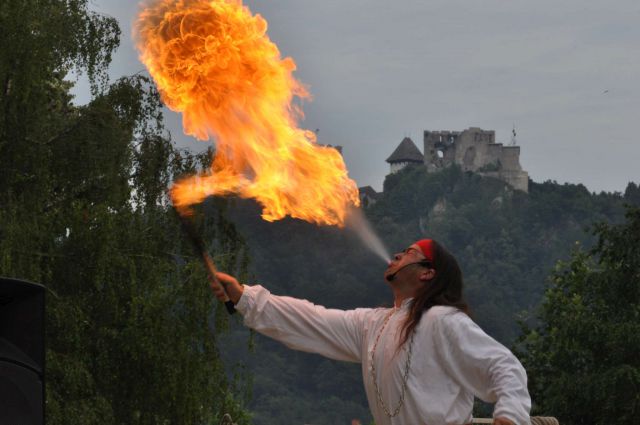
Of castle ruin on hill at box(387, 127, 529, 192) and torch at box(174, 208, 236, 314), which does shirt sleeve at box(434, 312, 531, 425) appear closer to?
torch at box(174, 208, 236, 314)

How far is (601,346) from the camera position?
3133 centimetres

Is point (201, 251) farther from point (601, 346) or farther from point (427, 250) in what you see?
point (601, 346)

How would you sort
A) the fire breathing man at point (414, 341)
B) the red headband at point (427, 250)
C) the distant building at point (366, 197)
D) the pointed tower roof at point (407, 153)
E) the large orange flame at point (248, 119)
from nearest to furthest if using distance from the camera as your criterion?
the fire breathing man at point (414, 341)
the red headband at point (427, 250)
the large orange flame at point (248, 119)
the distant building at point (366, 197)
the pointed tower roof at point (407, 153)

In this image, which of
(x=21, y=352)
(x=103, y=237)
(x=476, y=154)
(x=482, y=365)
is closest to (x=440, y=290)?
(x=482, y=365)

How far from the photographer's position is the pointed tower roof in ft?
576

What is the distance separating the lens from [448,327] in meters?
5.13

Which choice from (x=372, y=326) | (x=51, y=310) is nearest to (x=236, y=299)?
(x=372, y=326)

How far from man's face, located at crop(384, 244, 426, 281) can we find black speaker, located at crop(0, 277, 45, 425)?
1395 mm

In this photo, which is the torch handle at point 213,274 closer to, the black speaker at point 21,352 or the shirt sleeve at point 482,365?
the black speaker at point 21,352

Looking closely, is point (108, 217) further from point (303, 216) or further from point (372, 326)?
point (372, 326)

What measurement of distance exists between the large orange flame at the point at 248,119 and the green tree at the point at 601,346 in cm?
2255

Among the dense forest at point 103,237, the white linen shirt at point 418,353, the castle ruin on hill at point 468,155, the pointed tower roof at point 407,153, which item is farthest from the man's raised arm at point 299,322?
the pointed tower roof at point 407,153

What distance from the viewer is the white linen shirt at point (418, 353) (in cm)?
493

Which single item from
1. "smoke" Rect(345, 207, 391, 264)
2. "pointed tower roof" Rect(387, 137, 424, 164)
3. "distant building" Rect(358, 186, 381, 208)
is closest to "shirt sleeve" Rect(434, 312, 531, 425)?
"smoke" Rect(345, 207, 391, 264)
